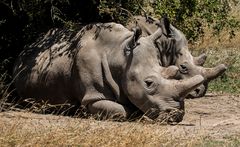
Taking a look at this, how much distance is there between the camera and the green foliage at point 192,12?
12.5m

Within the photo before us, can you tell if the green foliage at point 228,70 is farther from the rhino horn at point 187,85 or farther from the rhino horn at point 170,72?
the rhino horn at point 187,85

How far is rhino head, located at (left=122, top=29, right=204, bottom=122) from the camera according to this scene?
33.6 ft

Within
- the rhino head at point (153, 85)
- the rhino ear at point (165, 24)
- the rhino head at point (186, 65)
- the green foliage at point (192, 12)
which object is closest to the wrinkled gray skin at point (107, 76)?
the rhino head at point (153, 85)

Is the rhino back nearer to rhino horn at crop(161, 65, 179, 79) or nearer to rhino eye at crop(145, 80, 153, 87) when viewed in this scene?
rhino eye at crop(145, 80, 153, 87)

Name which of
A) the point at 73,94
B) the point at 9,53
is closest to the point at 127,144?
the point at 73,94

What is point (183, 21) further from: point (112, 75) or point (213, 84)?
point (112, 75)

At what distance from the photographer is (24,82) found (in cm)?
1173

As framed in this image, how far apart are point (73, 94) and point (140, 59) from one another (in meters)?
1.32

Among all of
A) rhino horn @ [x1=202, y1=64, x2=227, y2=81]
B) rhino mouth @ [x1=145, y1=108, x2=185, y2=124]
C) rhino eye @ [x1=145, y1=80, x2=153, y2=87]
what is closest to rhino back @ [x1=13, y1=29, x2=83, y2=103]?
rhino eye @ [x1=145, y1=80, x2=153, y2=87]

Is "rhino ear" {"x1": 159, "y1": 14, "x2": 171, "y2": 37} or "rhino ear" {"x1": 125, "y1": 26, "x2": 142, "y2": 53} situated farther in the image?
"rhino ear" {"x1": 159, "y1": 14, "x2": 171, "y2": 37}

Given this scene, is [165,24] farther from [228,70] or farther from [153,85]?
[228,70]

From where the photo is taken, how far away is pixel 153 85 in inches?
409

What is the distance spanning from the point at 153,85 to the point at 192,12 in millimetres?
3287

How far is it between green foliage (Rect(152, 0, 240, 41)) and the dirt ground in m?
1.84
